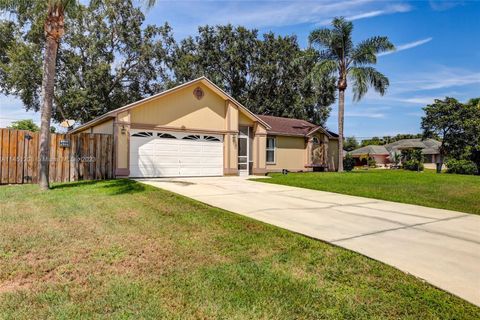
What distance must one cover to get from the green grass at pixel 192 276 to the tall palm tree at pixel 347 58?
686 inches

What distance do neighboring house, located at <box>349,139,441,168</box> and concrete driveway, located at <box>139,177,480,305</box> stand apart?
39754 mm

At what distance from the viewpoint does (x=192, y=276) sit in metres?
3.81

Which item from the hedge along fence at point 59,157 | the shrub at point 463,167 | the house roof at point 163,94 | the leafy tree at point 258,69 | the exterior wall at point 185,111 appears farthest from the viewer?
the leafy tree at point 258,69

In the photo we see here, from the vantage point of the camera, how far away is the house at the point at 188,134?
15.3 m

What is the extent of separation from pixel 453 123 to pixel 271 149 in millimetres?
22482

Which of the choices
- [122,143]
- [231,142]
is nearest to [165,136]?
[122,143]

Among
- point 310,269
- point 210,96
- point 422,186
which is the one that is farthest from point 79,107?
point 310,269

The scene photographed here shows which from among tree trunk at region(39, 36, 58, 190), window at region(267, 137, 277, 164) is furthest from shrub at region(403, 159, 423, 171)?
tree trunk at region(39, 36, 58, 190)

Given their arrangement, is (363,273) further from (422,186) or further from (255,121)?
(255,121)

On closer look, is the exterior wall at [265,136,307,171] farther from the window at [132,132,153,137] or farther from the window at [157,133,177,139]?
the window at [132,132,153,137]

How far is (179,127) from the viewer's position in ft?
54.5

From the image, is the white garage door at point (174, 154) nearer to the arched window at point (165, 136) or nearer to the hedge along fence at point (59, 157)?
the arched window at point (165, 136)

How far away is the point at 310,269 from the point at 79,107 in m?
28.7

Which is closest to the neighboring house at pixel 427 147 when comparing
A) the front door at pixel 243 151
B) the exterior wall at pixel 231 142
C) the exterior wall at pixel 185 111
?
the front door at pixel 243 151
